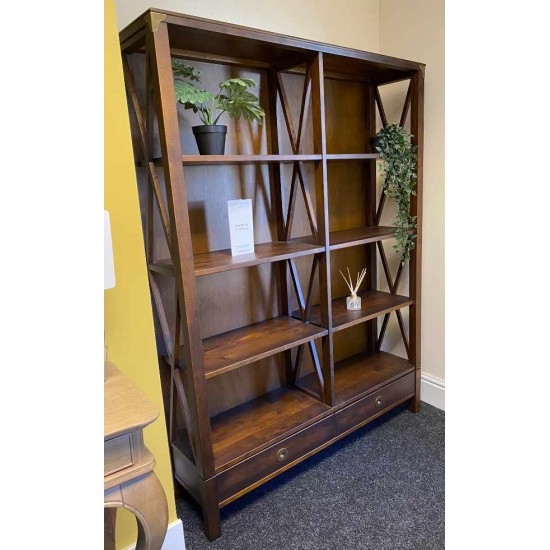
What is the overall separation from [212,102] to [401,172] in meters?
1.04

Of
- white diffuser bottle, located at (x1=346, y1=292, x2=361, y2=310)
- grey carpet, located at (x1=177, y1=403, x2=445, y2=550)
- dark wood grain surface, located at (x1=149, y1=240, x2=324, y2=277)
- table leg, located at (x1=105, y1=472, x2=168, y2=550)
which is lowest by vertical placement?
grey carpet, located at (x1=177, y1=403, x2=445, y2=550)

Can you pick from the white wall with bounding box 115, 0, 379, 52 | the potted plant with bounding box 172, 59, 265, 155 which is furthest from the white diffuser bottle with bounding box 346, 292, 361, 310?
the white wall with bounding box 115, 0, 379, 52

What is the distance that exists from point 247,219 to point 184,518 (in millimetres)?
1311

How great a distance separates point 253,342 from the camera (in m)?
1.92

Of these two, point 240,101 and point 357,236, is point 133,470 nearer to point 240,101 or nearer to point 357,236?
point 240,101

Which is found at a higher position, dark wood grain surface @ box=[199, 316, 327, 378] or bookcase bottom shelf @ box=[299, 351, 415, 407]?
dark wood grain surface @ box=[199, 316, 327, 378]

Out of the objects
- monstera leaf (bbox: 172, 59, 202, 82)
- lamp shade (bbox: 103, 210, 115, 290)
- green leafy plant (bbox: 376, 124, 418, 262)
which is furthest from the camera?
green leafy plant (bbox: 376, 124, 418, 262)

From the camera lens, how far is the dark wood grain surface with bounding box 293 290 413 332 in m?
2.15

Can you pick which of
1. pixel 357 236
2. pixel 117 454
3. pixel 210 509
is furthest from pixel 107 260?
pixel 357 236

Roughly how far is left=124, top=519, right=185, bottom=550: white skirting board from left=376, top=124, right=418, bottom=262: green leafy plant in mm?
1665

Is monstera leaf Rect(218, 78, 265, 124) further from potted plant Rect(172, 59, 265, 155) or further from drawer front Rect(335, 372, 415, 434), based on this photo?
drawer front Rect(335, 372, 415, 434)

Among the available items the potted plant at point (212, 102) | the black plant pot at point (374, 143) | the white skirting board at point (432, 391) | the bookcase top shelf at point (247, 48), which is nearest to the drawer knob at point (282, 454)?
the white skirting board at point (432, 391)
